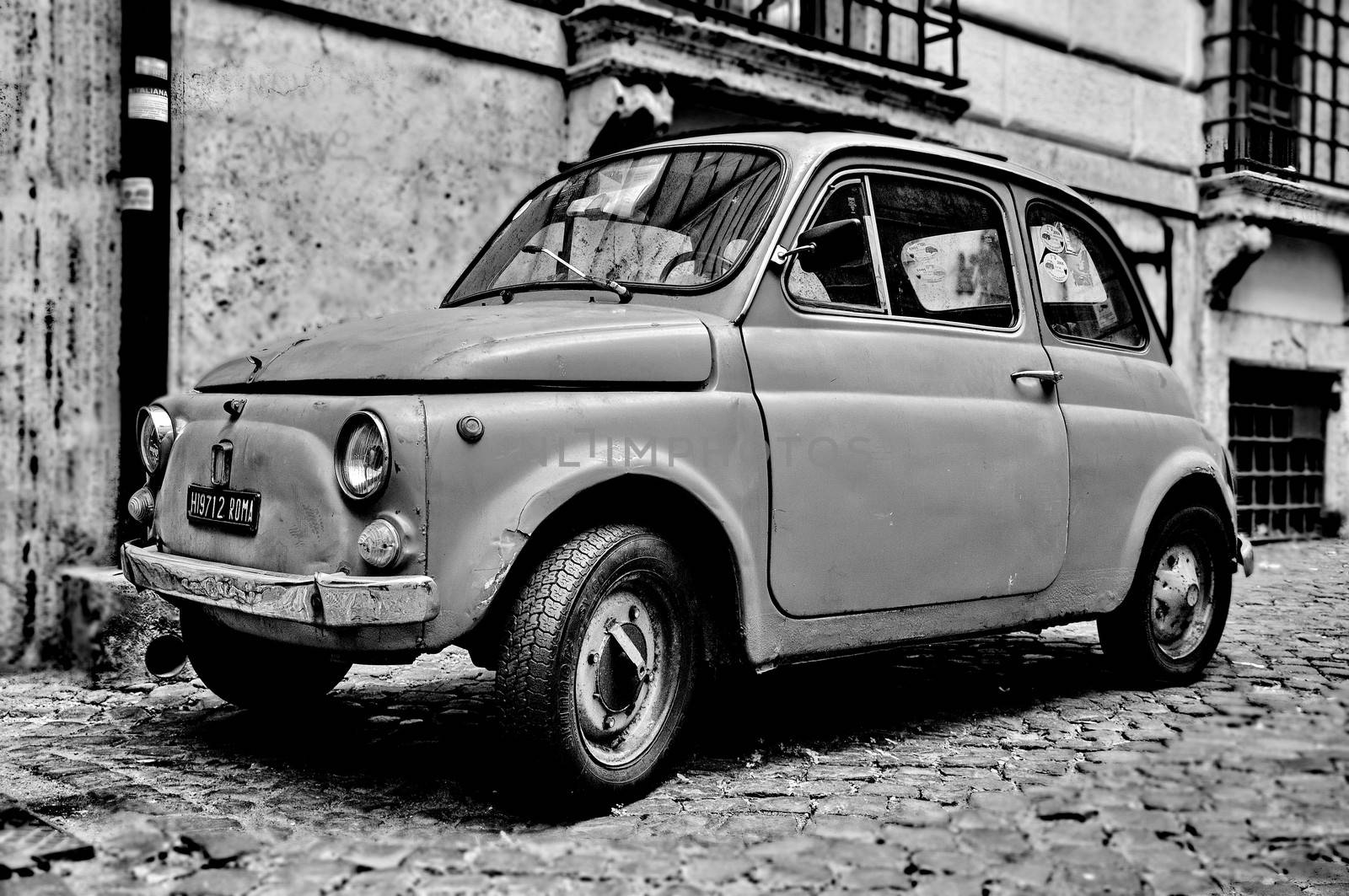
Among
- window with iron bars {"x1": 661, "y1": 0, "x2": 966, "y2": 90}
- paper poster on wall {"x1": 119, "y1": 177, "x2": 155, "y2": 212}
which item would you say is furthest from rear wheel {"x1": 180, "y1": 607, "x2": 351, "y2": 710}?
window with iron bars {"x1": 661, "y1": 0, "x2": 966, "y2": 90}

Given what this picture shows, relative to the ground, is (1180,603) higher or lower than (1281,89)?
lower

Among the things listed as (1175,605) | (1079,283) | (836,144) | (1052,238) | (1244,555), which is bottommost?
(1175,605)

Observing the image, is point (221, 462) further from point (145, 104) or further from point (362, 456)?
point (145, 104)

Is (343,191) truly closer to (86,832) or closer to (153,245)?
(153,245)

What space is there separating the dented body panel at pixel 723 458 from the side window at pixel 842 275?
2.9 inches

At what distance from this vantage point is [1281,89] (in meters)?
12.2

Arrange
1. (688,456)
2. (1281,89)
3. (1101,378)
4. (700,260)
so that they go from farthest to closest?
(1281,89), (1101,378), (700,260), (688,456)

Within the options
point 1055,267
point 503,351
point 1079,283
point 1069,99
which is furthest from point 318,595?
point 1069,99

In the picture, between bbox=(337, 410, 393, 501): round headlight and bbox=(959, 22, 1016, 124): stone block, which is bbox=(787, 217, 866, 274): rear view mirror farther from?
bbox=(959, 22, 1016, 124): stone block

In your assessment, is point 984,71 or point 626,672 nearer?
point 626,672

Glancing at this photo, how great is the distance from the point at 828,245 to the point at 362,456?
1.52 metres

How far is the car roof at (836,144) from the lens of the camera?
4.20 m

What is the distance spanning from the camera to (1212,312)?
38.7ft

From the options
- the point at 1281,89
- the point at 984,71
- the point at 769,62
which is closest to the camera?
the point at 769,62
